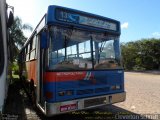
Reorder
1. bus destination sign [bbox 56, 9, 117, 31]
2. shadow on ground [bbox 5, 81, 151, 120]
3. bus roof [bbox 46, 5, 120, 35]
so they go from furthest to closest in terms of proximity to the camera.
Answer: shadow on ground [bbox 5, 81, 151, 120] < bus destination sign [bbox 56, 9, 117, 31] < bus roof [bbox 46, 5, 120, 35]

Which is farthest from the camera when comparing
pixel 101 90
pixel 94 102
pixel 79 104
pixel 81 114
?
pixel 81 114

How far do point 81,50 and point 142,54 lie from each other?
41.0 metres

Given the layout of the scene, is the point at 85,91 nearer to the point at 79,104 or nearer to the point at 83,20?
the point at 79,104

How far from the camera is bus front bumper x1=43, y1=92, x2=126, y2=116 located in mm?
6324

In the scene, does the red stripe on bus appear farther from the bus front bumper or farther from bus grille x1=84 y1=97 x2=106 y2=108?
bus grille x1=84 y1=97 x2=106 y2=108

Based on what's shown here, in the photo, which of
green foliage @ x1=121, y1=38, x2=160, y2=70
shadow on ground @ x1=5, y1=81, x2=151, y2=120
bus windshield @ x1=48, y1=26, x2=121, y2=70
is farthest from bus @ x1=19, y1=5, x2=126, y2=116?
green foliage @ x1=121, y1=38, x2=160, y2=70

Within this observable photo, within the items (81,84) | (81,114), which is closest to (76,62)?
(81,84)

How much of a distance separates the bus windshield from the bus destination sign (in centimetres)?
26

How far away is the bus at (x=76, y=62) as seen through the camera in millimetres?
6545

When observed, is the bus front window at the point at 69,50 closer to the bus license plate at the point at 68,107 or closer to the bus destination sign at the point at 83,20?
the bus destination sign at the point at 83,20

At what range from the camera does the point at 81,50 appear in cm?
716

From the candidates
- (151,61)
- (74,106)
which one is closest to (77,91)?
(74,106)

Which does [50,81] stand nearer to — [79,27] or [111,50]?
[79,27]

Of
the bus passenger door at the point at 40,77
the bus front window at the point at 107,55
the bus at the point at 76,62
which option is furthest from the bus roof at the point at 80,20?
the bus passenger door at the point at 40,77
